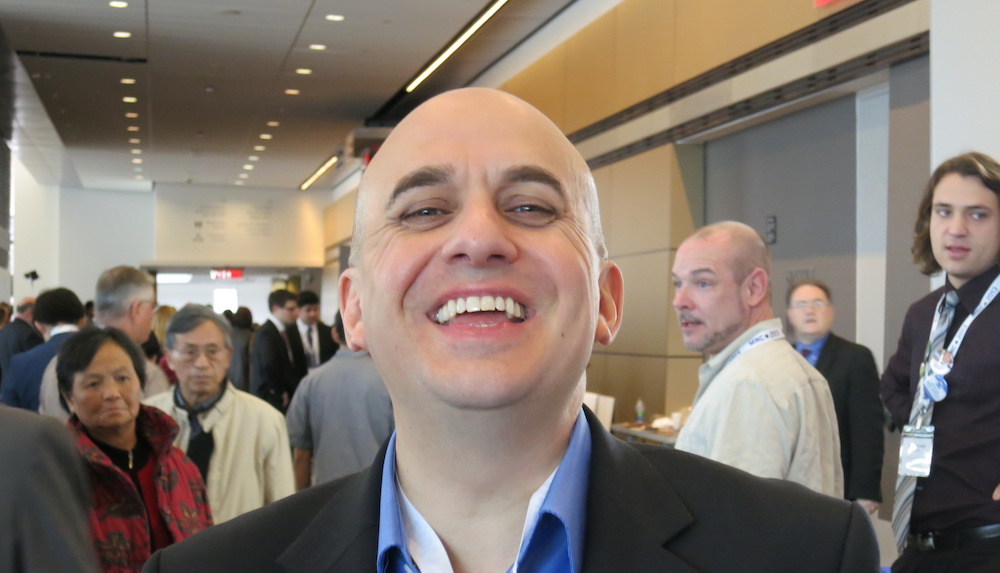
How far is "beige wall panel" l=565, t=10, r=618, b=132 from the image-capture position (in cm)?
856

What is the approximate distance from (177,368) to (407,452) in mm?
2679

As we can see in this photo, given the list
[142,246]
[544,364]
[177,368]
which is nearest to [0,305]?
[177,368]

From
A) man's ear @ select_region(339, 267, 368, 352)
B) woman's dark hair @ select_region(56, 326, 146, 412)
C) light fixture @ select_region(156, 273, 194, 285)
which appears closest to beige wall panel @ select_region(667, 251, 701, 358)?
woman's dark hair @ select_region(56, 326, 146, 412)

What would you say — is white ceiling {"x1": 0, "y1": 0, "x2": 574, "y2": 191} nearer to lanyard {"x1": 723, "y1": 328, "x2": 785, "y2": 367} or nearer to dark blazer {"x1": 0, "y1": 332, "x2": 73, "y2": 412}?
dark blazer {"x1": 0, "y1": 332, "x2": 73, "y2": 412}

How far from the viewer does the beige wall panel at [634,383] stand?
A: 7941 mm

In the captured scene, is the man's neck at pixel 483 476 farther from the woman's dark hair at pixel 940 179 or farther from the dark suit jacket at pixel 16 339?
the dark suit jacket at pixel 16 339

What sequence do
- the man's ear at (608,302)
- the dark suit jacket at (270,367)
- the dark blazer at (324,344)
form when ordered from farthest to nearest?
the dark blazer at (324,344) < the dark suit jacket at (270,367) < the man's ear at (608,302)

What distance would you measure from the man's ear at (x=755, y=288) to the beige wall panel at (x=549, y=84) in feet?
21.8

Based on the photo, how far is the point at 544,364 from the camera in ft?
3.71

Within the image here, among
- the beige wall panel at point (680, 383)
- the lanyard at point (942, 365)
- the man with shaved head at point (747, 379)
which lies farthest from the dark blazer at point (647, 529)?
the beige wall panel at point (680, 383)

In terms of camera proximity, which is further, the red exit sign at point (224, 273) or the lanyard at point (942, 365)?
the red exit sign at point (224, 273)

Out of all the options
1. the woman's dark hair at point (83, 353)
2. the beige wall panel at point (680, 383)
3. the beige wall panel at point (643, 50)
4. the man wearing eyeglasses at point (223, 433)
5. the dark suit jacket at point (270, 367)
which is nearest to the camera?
the woman's dark hair at point (83, 353)

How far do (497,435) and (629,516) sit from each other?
Result: 18cm

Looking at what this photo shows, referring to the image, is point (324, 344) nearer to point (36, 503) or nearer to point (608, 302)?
point (36, 503)
